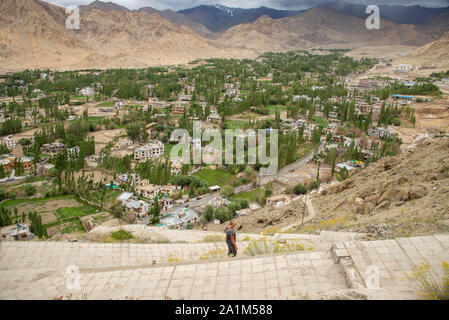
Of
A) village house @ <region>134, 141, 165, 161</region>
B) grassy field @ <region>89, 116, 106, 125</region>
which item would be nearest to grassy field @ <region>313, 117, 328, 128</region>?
village house @ <region>134, 141, 165, 161</region>

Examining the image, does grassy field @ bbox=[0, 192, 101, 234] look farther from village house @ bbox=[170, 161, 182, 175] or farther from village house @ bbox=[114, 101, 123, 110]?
village house @ bbox=[114, 101, 123, 110]

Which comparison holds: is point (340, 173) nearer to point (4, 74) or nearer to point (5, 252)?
point (5, 252)

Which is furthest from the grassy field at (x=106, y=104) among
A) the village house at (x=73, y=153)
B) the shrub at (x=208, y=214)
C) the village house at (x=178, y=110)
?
the shrub at (x=208, y=214)

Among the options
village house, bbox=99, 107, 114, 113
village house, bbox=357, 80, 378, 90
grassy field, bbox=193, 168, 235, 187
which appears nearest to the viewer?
grassy field, bbox=193, 168, 235, 187

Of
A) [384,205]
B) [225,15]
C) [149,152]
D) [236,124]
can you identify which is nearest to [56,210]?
[149,152]

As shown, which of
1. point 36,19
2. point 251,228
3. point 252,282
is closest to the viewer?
point 252,282

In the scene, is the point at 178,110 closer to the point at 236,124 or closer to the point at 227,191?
the point at 236,124
